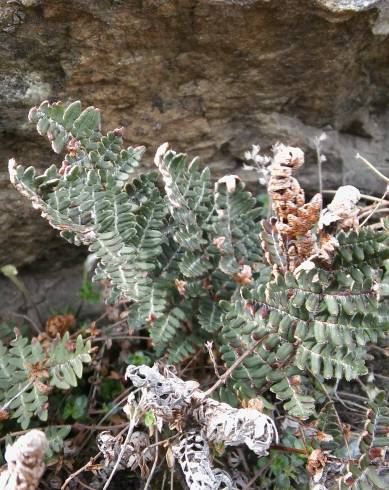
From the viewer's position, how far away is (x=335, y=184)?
2.21 metres

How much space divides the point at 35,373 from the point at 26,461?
49cm

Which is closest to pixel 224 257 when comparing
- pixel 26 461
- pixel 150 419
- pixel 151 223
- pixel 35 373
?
pixel 151 223

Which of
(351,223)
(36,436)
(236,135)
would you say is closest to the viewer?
(36,436)

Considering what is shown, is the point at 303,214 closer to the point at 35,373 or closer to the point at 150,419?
the point at 150,419

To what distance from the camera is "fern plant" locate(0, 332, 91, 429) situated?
1.61 meters

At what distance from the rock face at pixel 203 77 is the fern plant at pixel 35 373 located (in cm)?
46

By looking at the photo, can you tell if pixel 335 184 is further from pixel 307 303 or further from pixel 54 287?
pixel 54 287

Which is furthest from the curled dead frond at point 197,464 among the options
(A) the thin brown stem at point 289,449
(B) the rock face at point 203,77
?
(B) the rock face at point 203,77

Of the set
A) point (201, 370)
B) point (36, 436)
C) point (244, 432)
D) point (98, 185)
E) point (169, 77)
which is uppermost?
point (169, 77)

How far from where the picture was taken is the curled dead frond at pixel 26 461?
117 centimetres

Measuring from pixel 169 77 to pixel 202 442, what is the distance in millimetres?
1049

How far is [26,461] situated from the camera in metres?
1.18

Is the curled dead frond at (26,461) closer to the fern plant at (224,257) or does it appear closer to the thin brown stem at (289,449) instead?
the fern plant at (224,257)

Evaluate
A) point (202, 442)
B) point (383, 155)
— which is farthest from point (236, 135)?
point (202, 442)
